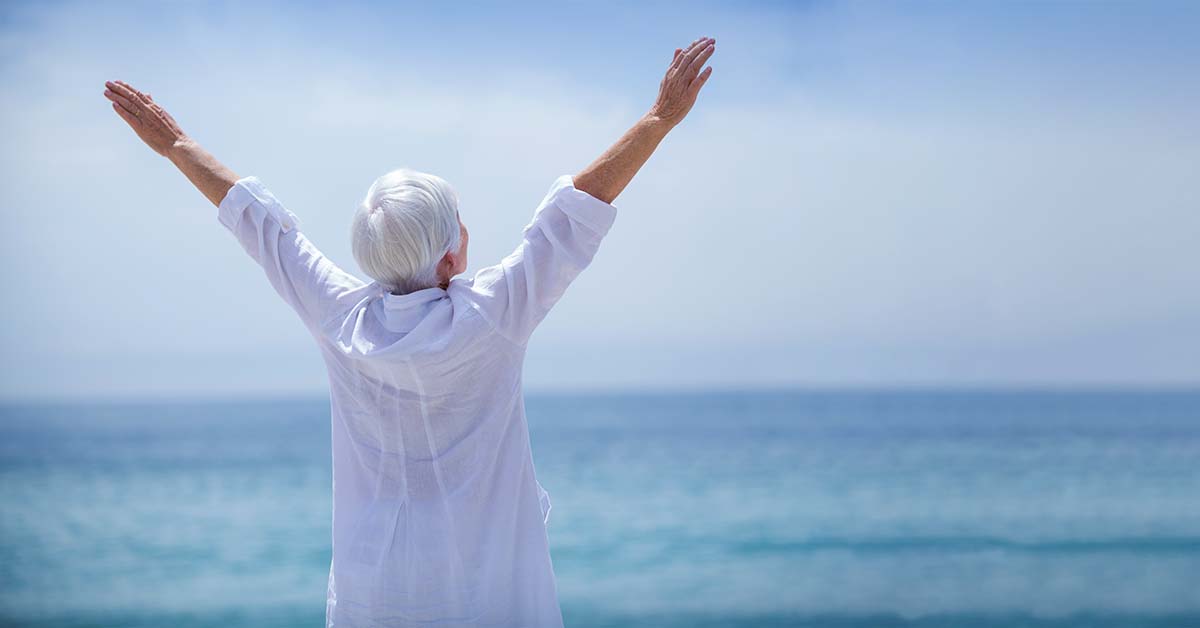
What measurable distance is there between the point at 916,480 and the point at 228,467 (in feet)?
42.1

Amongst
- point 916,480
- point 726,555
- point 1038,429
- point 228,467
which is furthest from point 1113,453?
point 228,467

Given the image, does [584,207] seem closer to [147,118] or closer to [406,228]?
[406,228]

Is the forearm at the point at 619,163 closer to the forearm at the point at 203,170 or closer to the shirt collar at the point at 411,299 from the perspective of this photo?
the shirt collar at the point at 411,299

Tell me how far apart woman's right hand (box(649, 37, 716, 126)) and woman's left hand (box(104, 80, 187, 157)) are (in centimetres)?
77

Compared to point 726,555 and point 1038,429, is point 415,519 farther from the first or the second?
point 1038,429

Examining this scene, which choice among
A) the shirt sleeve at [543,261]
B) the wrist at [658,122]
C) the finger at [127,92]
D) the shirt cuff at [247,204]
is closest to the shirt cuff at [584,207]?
the shirt sleeve at [543,261]

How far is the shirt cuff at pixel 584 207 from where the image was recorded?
1475mm

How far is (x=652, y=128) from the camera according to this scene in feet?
5.04

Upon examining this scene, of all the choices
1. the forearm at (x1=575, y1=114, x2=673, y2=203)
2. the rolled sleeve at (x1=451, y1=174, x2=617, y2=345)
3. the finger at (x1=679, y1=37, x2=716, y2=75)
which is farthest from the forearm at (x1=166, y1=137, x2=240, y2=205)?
the finger at (x1=679, y1=37, x2=716, y2=75)

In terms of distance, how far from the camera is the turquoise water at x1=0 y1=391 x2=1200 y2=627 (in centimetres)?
892

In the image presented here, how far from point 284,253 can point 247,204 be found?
9 centimetres

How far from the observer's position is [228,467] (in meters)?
21.2

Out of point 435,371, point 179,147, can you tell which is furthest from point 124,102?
point 435,371

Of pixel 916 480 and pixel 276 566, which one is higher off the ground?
pixel 916 480
